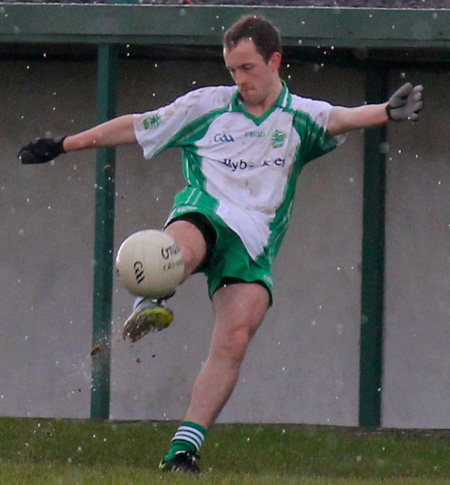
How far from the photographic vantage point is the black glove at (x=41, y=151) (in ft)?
20.2

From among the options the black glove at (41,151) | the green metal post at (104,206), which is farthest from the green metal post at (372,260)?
the black glove at (41,151)

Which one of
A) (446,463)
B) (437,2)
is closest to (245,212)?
(446,463)

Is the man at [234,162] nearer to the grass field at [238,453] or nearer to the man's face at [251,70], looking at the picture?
the man's face at [251,70]

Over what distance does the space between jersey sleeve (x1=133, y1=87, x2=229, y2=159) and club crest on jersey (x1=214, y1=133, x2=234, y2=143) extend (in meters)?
0.12

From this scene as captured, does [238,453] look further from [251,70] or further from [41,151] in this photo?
[251,70]

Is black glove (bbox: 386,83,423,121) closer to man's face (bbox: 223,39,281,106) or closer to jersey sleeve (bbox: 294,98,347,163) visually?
jersey sleeve (bbox: 294,98,347,163)

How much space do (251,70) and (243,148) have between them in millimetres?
332

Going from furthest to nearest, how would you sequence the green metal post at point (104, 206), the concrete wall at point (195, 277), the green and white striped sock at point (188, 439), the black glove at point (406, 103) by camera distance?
the concrete wall at point (195, 277), the green metal post at point (104, 206), the green and white striped sock at point (188, 439), the black glove at point (406, 103)

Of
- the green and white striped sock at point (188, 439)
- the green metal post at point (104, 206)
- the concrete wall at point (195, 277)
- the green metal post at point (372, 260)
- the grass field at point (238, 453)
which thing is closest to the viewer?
the green and white striped sock at point (188, 439)

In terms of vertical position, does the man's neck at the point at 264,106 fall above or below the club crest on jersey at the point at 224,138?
above

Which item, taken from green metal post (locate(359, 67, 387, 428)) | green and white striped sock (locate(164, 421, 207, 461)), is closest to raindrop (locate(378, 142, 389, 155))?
green metal post (locate(359, 67, 387, 428))

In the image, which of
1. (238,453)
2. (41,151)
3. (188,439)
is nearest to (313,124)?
(41,151)

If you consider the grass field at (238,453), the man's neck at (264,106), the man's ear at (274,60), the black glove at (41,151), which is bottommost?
the grass field at (238,453)

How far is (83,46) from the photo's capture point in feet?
30.0
